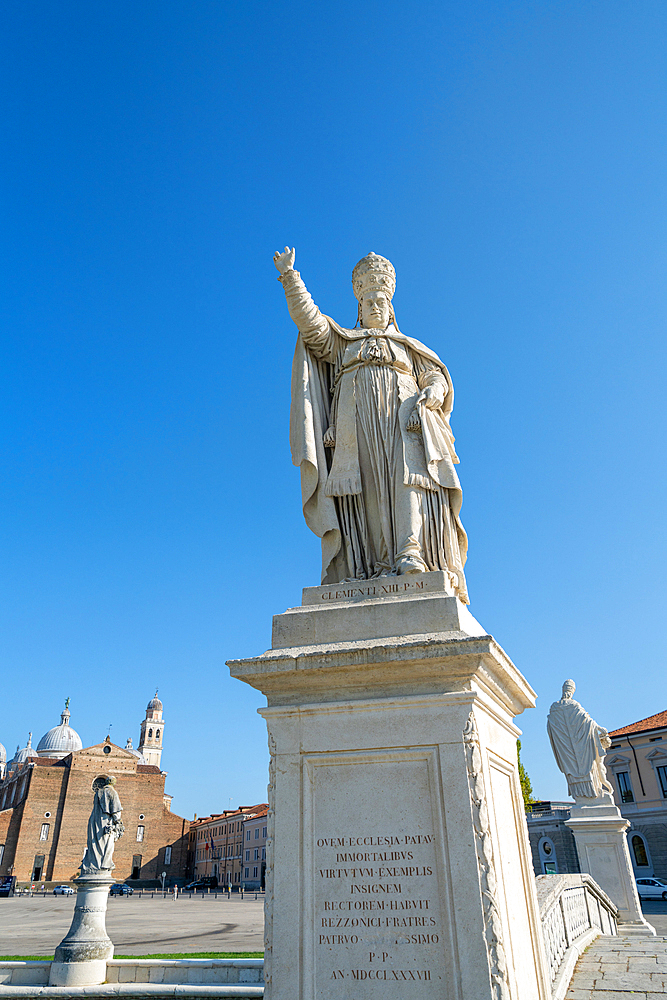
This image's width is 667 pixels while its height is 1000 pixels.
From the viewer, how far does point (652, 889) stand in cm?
3128

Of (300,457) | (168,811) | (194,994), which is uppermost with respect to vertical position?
(168,811)

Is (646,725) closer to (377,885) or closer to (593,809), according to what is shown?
(593,809)

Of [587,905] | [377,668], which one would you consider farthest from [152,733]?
[377,668]

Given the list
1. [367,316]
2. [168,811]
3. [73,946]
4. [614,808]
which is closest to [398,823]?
[367,316]

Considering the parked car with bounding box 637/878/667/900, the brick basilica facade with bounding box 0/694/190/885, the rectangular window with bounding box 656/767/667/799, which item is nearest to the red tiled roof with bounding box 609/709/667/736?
the rectangular window with bounding box 656/767/667/799

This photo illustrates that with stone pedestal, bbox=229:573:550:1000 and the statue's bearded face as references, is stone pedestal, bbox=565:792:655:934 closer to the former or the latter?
stone pedestal, bbox=229:573:550:1000

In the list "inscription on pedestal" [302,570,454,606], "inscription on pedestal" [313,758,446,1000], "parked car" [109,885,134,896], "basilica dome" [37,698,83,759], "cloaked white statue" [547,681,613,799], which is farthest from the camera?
"basilica dome" [37,698,83,759]

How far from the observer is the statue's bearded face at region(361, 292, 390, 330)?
5.93 meters

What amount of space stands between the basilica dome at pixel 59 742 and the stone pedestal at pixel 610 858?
10791 centimetres

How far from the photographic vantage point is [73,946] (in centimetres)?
1160

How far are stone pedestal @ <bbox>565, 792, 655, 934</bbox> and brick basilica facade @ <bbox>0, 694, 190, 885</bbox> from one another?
7382 cm

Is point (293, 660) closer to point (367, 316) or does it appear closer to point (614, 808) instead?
point (367, 316)

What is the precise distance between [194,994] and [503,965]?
876cm

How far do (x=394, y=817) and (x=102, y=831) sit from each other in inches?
484
